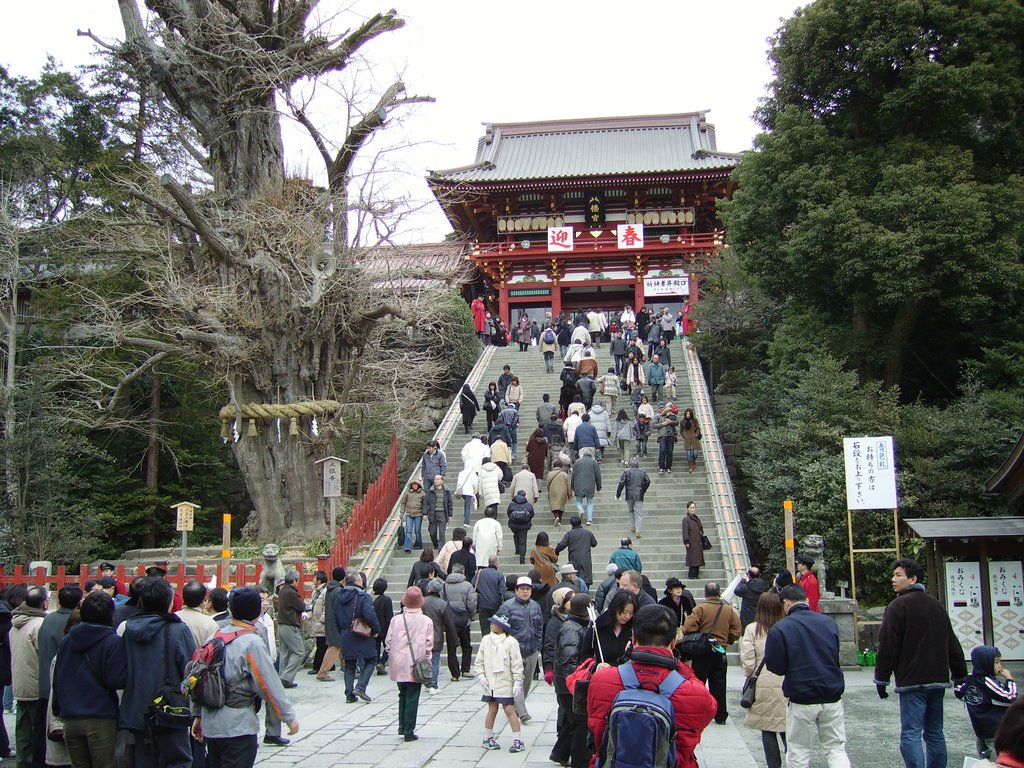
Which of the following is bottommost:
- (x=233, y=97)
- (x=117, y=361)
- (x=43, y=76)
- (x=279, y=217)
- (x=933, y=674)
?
(x=933, y=674)

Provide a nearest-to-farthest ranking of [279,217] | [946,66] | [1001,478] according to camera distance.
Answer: [1001,478] < [279,217] < [946,66]

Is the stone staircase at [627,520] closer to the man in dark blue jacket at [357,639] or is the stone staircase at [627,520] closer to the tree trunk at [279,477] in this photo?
the tree trunk at [279,477]

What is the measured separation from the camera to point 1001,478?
1119 cm

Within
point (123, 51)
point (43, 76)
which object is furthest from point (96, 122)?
point (123, 51)

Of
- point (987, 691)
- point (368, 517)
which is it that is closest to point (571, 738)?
point (987, 691)

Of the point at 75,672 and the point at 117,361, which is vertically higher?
the point at 117,361

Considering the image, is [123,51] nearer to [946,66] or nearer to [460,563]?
[460,563]

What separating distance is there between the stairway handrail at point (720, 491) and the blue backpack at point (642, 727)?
10102mm

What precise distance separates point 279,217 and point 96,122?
34.9 feet

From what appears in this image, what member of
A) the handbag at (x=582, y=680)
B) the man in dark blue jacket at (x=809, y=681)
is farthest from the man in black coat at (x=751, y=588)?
the handbag at (x=582, y=680)

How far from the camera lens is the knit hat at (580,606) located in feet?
23.3

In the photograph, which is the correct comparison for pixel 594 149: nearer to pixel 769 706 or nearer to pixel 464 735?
pixel 464 735

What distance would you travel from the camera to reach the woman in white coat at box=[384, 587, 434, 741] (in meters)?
7.95

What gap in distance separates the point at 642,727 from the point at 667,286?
29.9 metres
